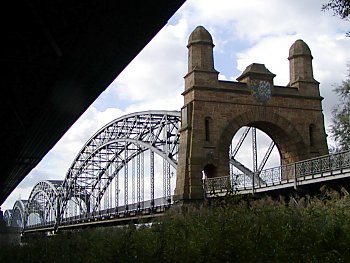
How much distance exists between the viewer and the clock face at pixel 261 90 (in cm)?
4872

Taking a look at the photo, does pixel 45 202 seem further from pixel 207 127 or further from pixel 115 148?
pixel 207 127

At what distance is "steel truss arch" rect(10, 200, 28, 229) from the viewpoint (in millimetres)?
151900

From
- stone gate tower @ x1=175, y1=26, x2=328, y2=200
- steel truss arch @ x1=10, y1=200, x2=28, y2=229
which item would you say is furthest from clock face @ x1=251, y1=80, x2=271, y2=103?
steel truss arch @ x1=10, y1=200, x2=28, y2=229

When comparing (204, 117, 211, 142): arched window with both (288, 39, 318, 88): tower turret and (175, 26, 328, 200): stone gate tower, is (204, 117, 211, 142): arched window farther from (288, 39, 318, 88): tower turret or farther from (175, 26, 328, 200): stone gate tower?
(288, 39, 318, 88): tower turret

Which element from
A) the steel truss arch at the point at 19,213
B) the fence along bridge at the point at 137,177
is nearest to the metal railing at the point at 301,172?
the fence along bridge at the point at 137,177

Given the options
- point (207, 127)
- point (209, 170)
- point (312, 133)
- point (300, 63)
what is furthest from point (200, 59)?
point (312, 133)

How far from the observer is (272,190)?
38.1m

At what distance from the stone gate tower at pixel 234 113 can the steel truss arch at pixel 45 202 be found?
213 feet

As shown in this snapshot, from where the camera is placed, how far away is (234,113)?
157 feet

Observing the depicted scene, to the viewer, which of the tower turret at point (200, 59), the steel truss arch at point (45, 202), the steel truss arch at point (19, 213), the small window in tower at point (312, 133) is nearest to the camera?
the tower turret at point (200, 59)

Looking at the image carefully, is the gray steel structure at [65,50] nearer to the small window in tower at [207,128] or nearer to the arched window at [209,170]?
the small window in tower at [207,128]

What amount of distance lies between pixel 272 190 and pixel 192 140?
1039cm

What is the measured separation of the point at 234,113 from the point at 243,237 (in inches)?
1406

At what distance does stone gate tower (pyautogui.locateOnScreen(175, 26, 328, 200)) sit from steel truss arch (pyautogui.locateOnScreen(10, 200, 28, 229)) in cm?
10989
